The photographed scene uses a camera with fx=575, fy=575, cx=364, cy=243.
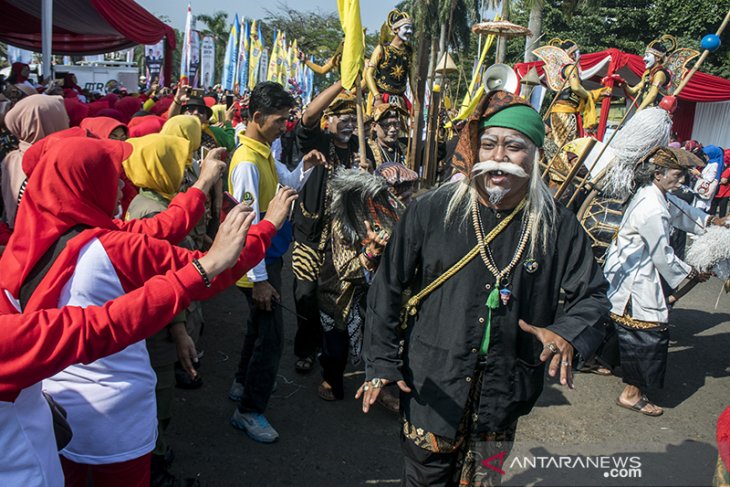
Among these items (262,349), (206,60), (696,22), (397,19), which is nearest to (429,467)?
(262,349)

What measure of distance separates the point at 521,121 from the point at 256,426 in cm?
255

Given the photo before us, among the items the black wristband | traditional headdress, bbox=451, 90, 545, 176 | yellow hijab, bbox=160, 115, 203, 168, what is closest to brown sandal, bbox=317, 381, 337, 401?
yellow hijab, bbox=160, 115, 203, 168

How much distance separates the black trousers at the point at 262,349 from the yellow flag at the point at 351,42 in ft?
4.08

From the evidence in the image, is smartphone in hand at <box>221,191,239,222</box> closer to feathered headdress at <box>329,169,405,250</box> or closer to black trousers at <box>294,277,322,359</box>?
feathered headdress at <box>329,169,405,250</box>

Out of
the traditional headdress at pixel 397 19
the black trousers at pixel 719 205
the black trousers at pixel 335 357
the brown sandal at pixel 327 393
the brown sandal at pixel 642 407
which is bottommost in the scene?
the brown sandal at pixel 642 407

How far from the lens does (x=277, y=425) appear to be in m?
3.89

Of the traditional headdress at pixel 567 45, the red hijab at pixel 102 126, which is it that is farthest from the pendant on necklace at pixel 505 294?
the traditional headdress at pixel 567 45

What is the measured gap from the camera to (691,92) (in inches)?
744

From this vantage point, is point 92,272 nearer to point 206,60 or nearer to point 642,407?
point 642,407

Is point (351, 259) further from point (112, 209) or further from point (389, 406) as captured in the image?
point (112, 209)

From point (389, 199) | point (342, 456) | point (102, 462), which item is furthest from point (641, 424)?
point (102, 462)

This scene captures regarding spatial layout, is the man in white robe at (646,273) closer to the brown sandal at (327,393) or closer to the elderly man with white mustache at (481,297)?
the brown sandal at (327,393)

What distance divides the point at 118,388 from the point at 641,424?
3838 millimetres

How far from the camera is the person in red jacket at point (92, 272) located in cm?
188
